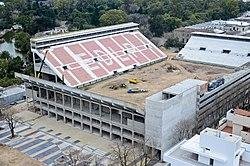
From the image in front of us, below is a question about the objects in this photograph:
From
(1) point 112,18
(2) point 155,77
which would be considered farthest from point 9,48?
(2) point 155,77

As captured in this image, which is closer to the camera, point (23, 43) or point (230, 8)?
point (23, 43)

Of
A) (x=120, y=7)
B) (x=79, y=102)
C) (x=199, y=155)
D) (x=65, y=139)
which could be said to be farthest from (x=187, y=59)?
(x=120, y=7)

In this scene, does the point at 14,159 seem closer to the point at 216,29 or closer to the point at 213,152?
the point at 213,152

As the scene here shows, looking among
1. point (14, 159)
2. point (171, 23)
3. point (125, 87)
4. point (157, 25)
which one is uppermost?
point (171, 23)

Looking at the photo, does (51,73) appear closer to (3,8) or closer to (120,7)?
(3,8)

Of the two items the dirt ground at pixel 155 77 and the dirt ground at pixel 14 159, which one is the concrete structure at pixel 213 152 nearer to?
the dirt ground at pixel 155 77

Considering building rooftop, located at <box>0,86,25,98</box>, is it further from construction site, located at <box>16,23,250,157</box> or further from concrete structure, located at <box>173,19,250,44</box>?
concrete structure, located at <box>173,19,250,44</box>

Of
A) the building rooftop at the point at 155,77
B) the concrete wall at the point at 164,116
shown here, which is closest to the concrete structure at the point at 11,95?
the building rooftop at the point at 155,77
